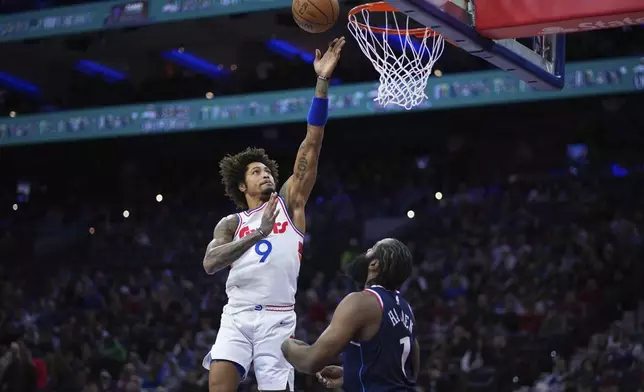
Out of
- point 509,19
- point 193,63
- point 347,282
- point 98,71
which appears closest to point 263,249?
point 509,19

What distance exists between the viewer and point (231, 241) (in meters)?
5.12

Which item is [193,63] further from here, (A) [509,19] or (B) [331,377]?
(B) [331,377]

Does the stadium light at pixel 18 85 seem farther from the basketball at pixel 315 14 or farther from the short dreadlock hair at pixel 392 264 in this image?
the short dreadlock hair at pixel 392 264

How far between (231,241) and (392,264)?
1409mm

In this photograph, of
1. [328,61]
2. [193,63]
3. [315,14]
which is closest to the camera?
[328,61]

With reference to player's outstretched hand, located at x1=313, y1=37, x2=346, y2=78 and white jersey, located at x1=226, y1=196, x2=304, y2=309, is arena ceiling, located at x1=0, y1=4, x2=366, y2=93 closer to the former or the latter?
player's outstretched hand, located at x1=313, y1=37, x2=346, y2=78

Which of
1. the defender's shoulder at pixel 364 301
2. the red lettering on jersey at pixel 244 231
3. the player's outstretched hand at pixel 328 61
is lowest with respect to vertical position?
the defender's shoulder at pixel 364 301

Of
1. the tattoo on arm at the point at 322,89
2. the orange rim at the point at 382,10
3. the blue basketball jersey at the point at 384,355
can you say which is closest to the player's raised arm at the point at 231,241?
the tattoo on arm at the point at 322,89

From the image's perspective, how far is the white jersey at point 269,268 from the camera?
5.03m

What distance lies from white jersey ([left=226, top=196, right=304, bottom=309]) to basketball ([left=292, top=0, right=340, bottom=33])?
1.17 metres

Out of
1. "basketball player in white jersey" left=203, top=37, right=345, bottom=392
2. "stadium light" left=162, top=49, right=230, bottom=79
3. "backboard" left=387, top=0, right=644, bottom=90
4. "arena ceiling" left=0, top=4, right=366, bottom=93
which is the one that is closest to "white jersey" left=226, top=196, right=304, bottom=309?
"basketball player in white jersey" left=203, top=37, right=345, bottom=392

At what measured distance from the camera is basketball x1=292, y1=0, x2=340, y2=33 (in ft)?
18.4

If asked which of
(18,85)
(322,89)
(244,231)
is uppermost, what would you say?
(18,85)

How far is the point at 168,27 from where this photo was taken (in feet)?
52.5
